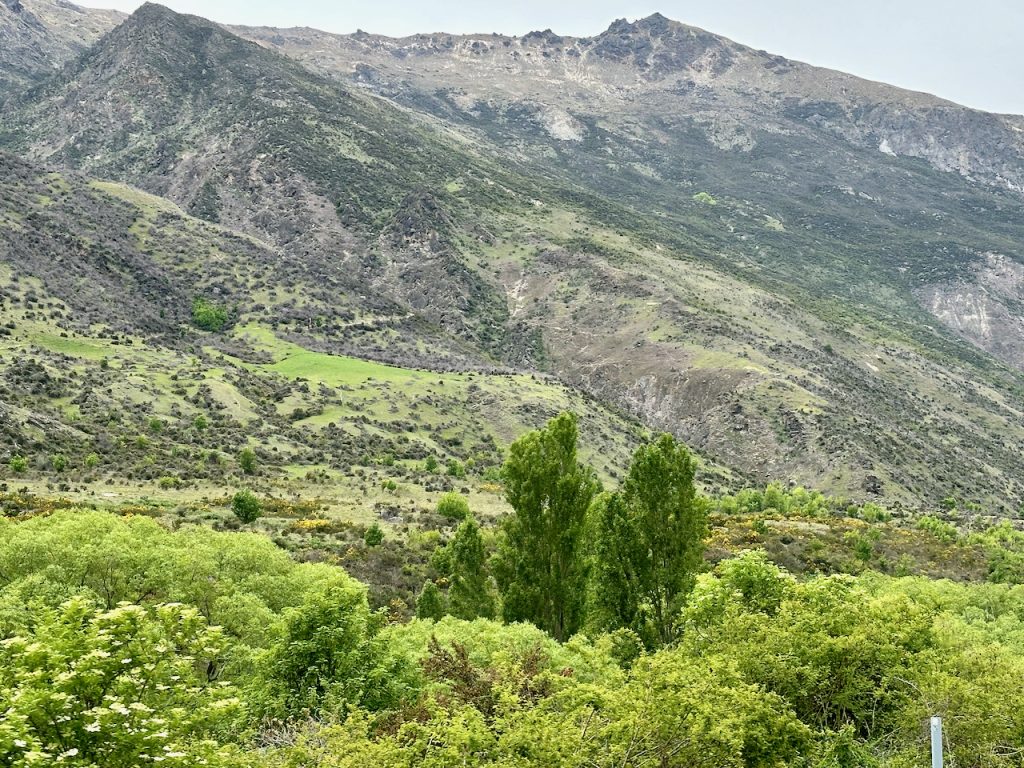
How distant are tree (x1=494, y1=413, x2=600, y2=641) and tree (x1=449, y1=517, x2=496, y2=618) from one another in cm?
321

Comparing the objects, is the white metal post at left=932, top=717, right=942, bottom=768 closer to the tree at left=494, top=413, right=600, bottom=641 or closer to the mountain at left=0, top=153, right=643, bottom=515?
the tree at left=494, top=413, right=600, bottom=641

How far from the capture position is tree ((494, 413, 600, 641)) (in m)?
32.0

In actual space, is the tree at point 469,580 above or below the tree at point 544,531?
below

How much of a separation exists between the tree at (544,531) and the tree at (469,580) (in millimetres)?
3206

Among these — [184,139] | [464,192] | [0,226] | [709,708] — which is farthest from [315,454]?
[184,139]

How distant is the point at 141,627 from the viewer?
13.5 meters

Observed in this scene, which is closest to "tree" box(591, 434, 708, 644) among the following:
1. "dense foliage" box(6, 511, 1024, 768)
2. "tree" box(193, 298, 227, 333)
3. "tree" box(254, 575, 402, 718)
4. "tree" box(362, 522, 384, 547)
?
"dense foliage" box(6, 511, 1024, 768)

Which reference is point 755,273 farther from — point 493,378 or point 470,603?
point 470,603

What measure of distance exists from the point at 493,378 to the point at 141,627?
300 feet

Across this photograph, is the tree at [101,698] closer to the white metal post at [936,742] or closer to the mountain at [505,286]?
the white metal post at [936,742]

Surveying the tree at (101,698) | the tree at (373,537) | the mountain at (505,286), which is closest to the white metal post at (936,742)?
the tree at (101,698)

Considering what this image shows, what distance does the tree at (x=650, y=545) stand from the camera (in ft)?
102

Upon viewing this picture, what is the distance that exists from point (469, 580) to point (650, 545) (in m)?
8.87

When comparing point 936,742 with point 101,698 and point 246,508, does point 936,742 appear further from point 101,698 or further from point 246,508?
point 246,508
